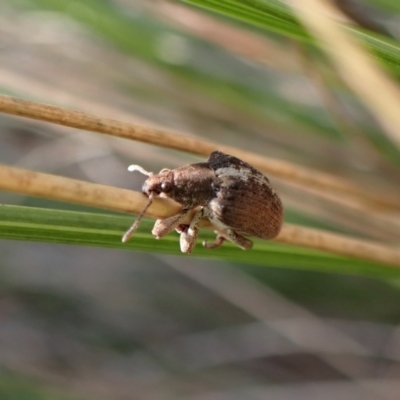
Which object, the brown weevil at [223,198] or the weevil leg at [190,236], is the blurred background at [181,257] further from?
the weevil leg at [190,236]

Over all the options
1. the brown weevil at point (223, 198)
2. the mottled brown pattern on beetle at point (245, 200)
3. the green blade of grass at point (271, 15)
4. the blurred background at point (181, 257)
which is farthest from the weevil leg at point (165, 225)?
the blurred background at point (181, 257)

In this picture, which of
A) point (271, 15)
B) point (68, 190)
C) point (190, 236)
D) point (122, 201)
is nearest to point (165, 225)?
point (190, 236)

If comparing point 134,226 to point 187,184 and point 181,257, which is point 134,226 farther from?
point 181,257

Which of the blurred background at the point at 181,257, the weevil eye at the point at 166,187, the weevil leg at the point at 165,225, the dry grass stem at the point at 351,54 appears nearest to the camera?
the dry grass stem at the point at 351,54

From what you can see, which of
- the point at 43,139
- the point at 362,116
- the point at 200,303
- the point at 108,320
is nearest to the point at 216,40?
the point at 362,116

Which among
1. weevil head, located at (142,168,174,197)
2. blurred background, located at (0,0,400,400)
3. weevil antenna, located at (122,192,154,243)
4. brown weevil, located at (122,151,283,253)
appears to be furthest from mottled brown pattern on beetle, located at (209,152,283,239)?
blurred background, located at (0,0,400,400)
